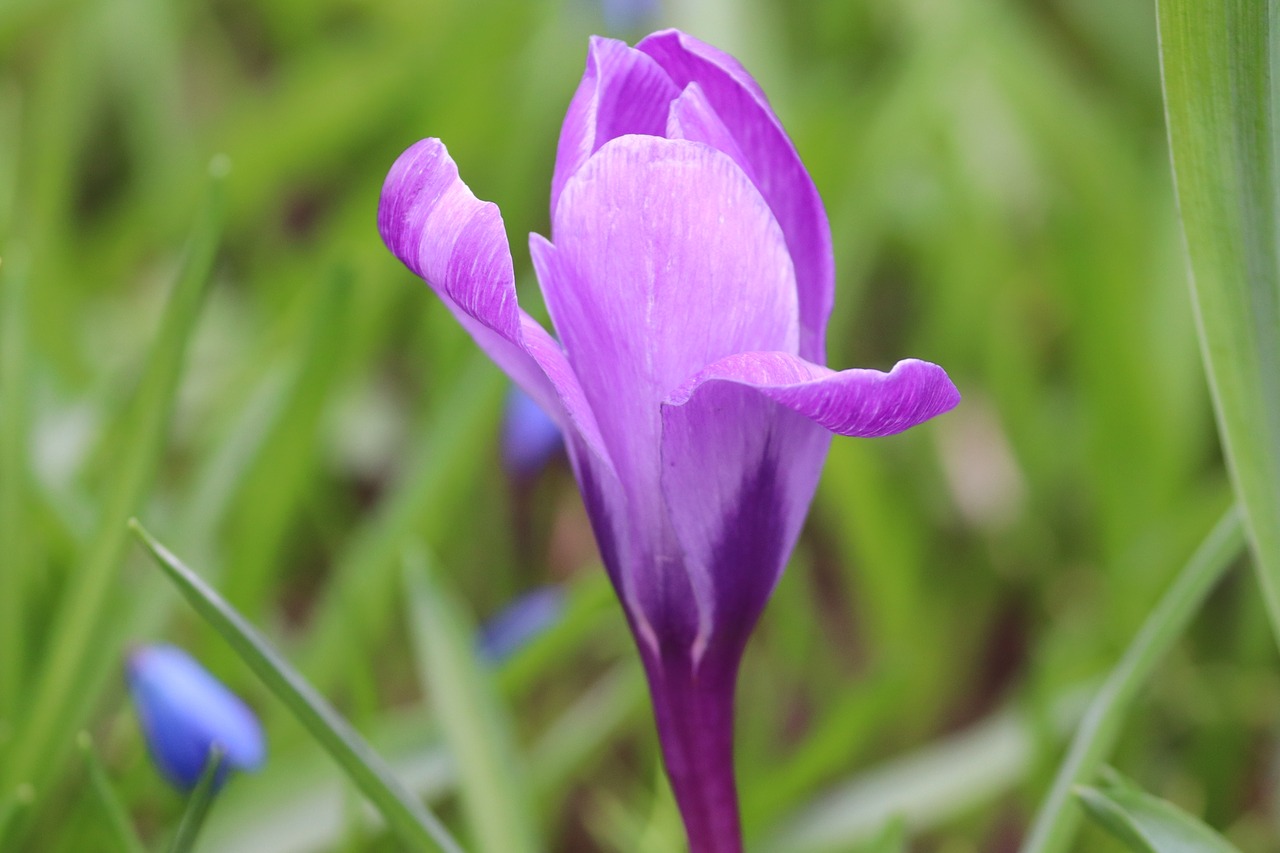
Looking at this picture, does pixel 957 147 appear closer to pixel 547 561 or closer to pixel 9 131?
pixel 547 561

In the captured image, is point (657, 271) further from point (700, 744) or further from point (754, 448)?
point (700, 744)

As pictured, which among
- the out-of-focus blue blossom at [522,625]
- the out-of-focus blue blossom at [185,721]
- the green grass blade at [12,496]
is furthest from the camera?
the out-of-focus blue blossom at [522,625]

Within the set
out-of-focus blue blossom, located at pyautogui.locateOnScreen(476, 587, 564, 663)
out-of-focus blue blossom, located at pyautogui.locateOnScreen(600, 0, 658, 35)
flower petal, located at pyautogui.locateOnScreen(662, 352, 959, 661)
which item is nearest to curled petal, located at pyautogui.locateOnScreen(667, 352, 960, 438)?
flower petal, located at pyautogui.locateOnScreen(662, 352, 959, 661)

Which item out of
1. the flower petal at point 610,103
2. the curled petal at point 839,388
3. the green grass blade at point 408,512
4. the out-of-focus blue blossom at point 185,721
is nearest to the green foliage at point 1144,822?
the curled petal at point 839,388

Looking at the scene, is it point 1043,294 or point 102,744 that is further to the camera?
point 1043,294

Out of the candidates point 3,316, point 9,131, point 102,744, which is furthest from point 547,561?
point 9,131

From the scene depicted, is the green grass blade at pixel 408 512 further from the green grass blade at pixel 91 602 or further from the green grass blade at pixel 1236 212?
the green grass blade at pixel 1236 212

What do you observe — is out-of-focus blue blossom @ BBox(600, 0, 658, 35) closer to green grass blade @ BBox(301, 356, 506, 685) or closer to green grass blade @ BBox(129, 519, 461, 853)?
green grass blade @ BBox(301, 356, 506, 685)
